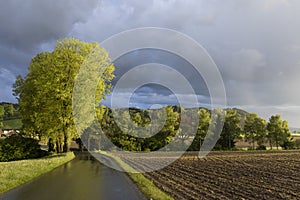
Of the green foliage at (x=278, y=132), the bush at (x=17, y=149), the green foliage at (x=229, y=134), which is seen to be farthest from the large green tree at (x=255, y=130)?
the bush at (x=17, y=149)

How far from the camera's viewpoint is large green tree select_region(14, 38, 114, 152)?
112 ft

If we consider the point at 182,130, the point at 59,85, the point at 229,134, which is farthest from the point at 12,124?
the point at 59,85

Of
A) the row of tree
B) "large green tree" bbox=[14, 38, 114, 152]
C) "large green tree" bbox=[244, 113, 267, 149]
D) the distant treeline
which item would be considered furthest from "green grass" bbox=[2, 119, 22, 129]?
"large green tree" bbox=[14, 38, 114, 152]

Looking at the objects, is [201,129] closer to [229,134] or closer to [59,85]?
[229,134]

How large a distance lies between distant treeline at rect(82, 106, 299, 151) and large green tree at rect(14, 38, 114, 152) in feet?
113

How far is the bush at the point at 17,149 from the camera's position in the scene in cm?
3538

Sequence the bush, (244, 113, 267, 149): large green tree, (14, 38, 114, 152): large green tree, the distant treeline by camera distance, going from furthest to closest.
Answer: (244, 113, 267, 149): large green tree, the distant treeline, the bush, (14, 38, 114, 152): large green tree

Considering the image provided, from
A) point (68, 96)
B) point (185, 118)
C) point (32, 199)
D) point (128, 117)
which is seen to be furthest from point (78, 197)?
point (185, 118)

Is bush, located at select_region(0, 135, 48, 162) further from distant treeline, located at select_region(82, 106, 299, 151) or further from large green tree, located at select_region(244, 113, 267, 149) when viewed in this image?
large green tree, located at select_region(244, 113, 267, 149)

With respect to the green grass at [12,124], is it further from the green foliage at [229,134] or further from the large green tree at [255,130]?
the large green tree at [255,130]

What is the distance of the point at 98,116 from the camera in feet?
125

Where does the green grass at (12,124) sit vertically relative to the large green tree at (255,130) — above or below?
above

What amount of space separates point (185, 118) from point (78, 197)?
76.4 metres

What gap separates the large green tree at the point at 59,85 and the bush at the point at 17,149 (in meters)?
2.83
